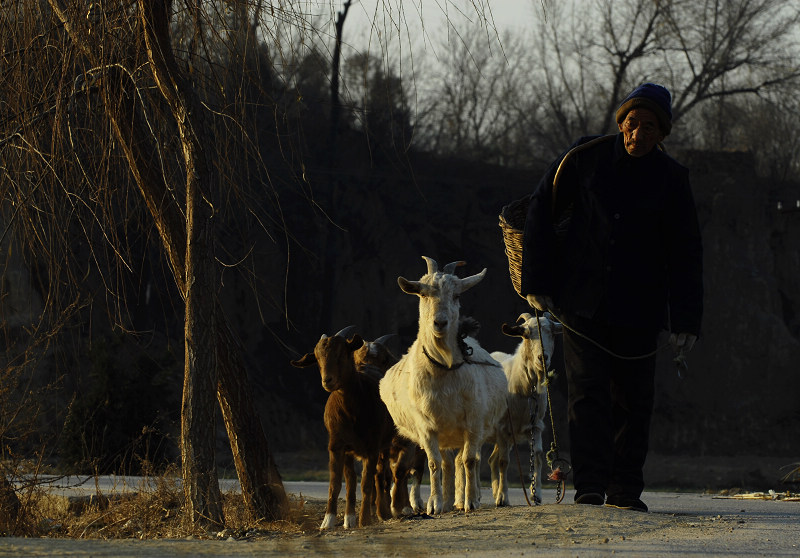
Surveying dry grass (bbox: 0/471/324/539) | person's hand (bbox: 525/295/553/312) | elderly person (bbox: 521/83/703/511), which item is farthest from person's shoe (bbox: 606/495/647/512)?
dry grass (bbox: 0/471/324/539)

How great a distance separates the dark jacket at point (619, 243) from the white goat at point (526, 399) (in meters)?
3.49

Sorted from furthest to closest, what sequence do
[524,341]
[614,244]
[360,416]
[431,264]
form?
[524,341] < [431,264] < [360,416] < [614,244]

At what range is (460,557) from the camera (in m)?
5.94

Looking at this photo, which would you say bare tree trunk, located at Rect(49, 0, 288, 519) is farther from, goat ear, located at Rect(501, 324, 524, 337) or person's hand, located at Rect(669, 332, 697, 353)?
person's hand, located at Rect(669, 332, 697, 353)

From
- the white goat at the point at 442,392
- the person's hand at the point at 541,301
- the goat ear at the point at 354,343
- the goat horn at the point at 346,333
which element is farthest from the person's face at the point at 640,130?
the goat horn at the point at 346,333

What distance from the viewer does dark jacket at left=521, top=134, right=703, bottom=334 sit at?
785 cm

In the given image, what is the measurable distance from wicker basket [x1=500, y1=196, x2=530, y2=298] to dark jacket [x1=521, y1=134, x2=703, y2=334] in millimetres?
845

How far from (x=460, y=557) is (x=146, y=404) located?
14.4 metres

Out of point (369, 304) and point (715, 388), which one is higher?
point (369, 304)

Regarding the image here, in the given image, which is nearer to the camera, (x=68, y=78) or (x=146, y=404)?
(x=68, y=78)

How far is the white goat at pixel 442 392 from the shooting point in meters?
10.2

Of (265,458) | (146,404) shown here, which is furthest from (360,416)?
(146,404)

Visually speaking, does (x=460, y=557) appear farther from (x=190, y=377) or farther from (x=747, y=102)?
(x=747, y=102)

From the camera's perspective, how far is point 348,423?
995 cm
